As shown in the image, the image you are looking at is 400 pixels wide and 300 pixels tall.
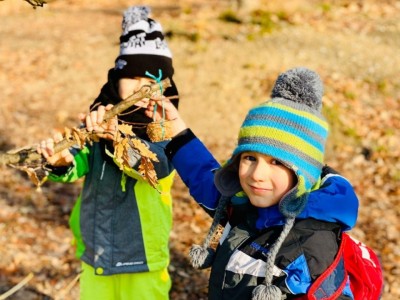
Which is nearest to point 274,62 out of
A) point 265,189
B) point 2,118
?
point 2,118

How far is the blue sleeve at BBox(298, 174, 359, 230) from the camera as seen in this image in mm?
2432

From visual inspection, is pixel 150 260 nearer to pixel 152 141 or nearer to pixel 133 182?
pixel 133 182

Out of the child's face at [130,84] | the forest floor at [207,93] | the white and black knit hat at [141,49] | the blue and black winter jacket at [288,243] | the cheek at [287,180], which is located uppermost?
the white and black knit hat at [141,49]

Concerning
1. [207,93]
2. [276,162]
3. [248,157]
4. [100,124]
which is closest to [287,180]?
[276,162]

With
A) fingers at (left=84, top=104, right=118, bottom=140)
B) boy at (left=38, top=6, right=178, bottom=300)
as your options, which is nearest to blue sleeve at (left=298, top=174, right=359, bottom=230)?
fingers at (left=84, top=104, right=118, bottom=140)

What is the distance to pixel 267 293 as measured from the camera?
7.59 feet

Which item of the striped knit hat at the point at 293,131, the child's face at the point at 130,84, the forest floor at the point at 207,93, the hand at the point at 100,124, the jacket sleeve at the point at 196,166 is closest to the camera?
the striped knit hat at the point at 293,131

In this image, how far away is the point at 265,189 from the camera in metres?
2.47

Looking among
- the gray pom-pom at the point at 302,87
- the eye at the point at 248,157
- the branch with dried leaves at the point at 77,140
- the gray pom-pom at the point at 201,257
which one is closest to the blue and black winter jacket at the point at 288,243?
the gray pom-pom at the point at 201,257

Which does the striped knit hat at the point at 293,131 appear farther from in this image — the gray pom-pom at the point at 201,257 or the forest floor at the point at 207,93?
the forest floor at the point at 207,93

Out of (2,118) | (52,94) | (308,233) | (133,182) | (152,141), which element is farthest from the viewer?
(52,94)

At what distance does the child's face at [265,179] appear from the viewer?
2457mm

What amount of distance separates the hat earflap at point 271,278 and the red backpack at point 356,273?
0.14 meters

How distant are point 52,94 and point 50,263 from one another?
15.0 feet
